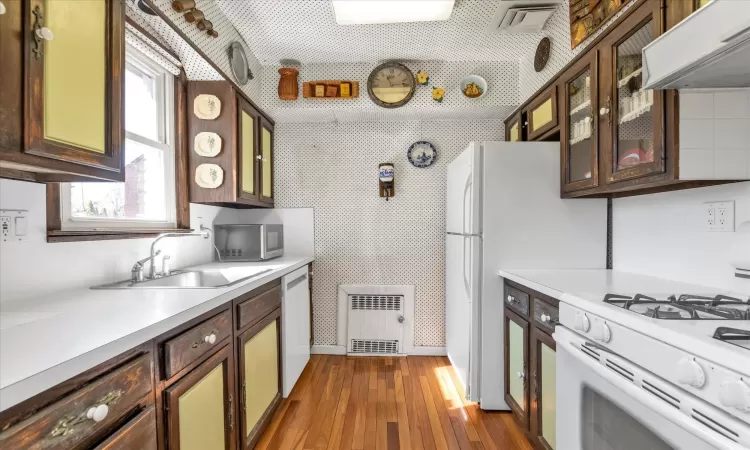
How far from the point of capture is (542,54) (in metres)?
2.46

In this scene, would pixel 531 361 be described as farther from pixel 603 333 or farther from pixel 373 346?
pixel 373 346

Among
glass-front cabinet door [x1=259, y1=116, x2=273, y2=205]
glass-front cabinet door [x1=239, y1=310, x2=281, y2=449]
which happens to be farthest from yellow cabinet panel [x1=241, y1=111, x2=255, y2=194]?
glass-front cabinet door [x1=239, y1=310, x2=281, y2=449]

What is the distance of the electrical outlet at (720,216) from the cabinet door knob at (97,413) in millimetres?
2134

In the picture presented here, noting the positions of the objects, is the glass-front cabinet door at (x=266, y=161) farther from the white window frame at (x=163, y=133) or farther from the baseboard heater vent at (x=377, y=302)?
the baseboard heater vent at (x=377, y=302)

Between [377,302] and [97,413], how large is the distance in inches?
97.0

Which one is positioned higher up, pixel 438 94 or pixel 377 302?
pixel 438 94

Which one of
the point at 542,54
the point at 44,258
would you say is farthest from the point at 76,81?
the point at 542,54

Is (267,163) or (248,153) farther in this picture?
(267,163)

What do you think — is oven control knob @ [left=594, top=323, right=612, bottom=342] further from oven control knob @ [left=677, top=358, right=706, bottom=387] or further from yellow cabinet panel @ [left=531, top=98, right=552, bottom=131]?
yellow cabinet panel @ [left=531, top=98, right=552, bottom=131]

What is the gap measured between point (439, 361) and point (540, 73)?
2452 mm

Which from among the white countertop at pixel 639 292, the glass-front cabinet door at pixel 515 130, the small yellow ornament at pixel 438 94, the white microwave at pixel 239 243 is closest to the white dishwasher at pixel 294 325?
the white microwave at pixel 239 243

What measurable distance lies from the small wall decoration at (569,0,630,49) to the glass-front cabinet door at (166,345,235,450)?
2432 mm

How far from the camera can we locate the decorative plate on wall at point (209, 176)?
2.18 meters

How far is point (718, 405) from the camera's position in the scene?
0.72 metres
